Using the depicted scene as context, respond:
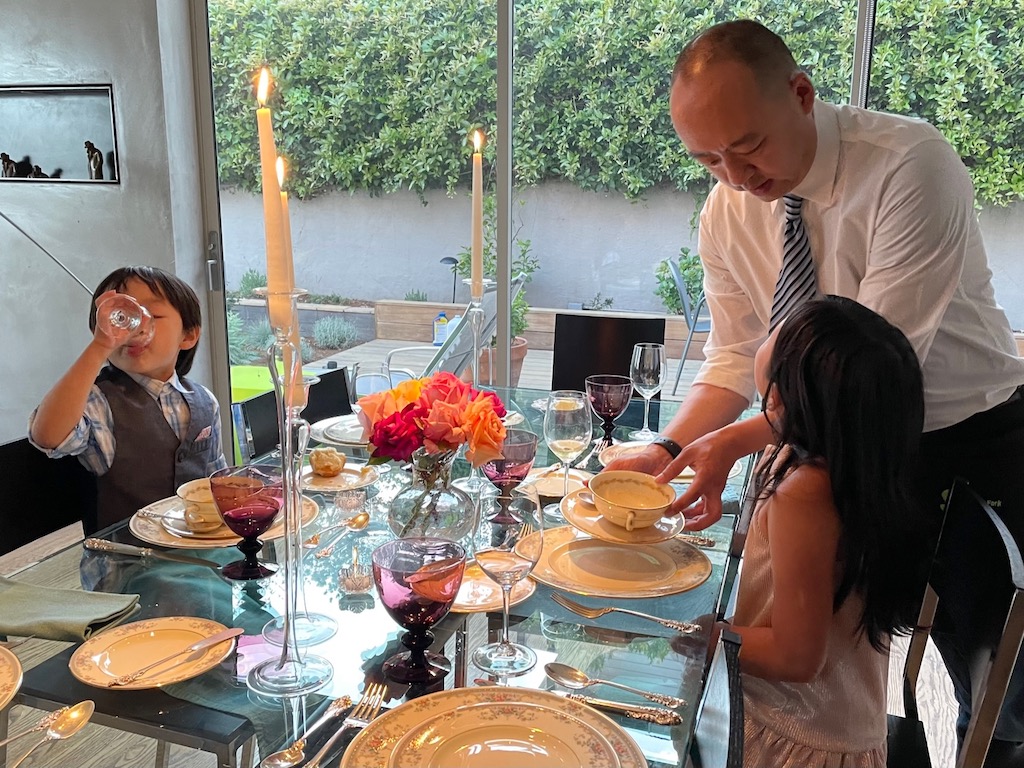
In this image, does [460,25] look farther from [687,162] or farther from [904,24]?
[904,24]

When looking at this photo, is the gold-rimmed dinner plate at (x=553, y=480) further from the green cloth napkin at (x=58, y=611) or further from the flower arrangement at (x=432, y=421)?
the green cloth napkin at (x=58, y=611)

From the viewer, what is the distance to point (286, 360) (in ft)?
3.37

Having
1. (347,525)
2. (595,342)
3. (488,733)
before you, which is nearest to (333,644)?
(488,733)

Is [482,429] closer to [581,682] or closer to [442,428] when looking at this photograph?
[442,428]

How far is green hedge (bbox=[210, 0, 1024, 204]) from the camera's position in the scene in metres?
2.84

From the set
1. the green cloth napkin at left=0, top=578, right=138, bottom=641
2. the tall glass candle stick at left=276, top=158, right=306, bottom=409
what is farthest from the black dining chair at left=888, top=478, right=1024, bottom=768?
the green cloth napkin at left=0, top=578, right=138, bottom=641

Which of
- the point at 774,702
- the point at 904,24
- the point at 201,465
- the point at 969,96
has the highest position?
the point at 904,24

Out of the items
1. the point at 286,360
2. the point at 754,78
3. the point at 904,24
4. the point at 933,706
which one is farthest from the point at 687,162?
the point at 286,360

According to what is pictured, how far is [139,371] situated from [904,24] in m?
2.58

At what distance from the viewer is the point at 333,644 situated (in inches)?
44.6

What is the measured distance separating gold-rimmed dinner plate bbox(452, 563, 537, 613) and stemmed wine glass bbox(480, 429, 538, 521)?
0.21m

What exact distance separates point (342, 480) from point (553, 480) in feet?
1.39

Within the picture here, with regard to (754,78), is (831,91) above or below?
above

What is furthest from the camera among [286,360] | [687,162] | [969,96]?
Answer: [687,162]
